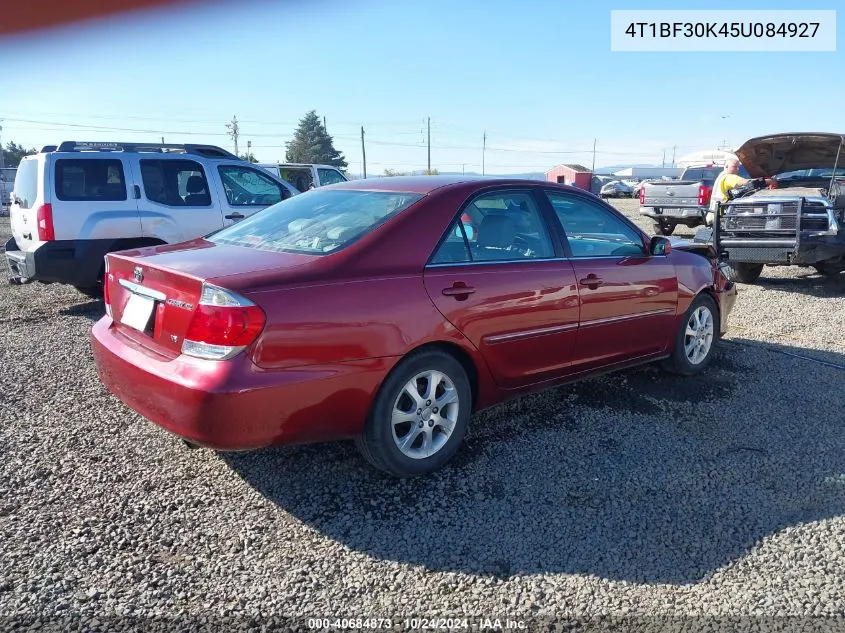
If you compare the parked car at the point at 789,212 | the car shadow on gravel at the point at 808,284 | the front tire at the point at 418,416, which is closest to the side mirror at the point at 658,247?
the front tire at the point at 418,416

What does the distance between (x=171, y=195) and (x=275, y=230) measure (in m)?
4.58

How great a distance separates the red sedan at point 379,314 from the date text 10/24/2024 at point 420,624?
0.84 meters

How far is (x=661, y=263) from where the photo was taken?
4637mm

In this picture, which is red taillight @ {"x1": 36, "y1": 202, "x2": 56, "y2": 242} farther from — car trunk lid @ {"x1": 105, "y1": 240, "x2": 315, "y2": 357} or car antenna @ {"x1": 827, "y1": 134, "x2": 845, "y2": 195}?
car antenna @ {"x1": 827, "y1": 134, "x2": 845, "y2": 195}

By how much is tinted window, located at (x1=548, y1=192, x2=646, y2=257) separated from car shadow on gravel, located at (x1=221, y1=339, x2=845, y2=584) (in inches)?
41.1

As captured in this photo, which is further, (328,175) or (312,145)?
(312,145)

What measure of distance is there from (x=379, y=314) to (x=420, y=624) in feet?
4.39

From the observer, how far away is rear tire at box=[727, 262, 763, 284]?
9312mm

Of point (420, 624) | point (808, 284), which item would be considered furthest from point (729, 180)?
point (420, 624)

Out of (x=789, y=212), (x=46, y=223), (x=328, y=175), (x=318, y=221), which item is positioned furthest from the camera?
(x=328, y=175)

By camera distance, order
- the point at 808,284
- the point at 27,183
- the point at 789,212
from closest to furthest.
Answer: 1. the point at 27,183
2. the point at 789,212
3. the point at 808,284

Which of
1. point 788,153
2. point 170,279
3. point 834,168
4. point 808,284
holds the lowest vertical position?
point 808,284

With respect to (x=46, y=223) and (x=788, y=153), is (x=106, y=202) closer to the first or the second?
(x=46, y=223)

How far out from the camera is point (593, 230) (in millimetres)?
4285
